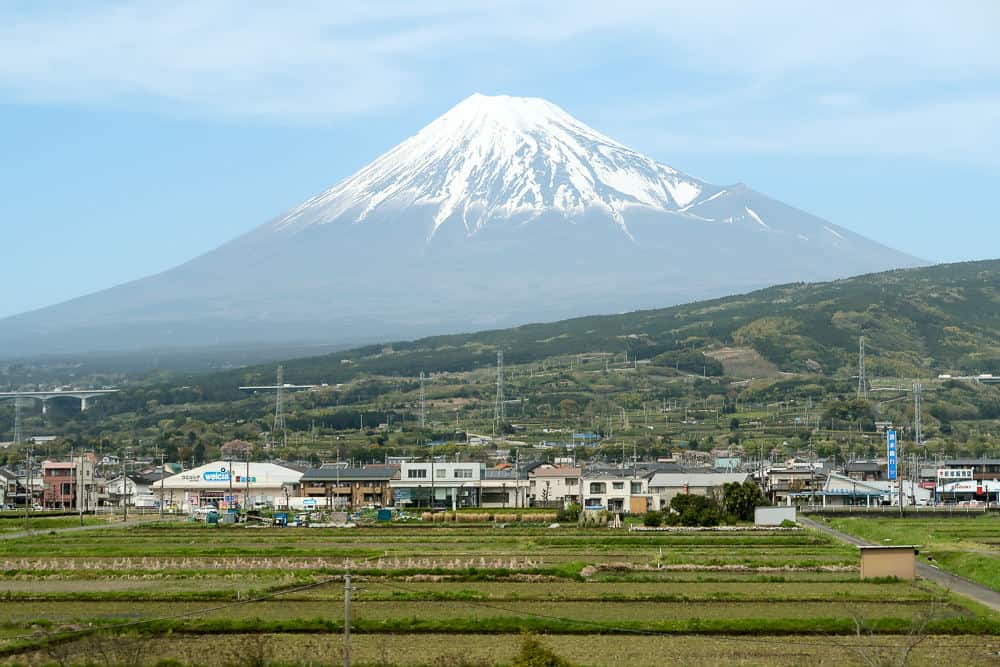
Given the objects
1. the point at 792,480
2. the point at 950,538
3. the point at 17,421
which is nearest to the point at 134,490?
A: the point at 792,480

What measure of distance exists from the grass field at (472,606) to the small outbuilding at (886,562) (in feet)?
1.26

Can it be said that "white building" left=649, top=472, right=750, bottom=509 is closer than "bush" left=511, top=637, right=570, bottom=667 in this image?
No

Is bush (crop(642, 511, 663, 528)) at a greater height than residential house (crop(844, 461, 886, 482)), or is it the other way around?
residential house (crop(844, 461, 886, 482))

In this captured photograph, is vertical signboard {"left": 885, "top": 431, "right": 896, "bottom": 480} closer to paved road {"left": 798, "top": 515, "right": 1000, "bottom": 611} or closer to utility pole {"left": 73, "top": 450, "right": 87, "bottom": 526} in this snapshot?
paved road {"left": 798, "top": 515, "right": 1000, "bottom": 611}

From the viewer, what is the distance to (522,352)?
552 ft

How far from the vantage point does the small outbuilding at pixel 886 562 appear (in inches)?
1259

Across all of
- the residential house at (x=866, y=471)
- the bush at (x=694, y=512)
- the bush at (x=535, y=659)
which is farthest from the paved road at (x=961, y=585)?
the residential house at (x=866, y=471)

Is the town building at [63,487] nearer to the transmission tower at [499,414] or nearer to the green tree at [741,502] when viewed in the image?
the green tree at [741,502]

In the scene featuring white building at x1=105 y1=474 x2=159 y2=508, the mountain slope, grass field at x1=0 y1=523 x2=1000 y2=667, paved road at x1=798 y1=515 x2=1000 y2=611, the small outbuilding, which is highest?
the mountain slope

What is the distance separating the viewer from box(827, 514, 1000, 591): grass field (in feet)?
110

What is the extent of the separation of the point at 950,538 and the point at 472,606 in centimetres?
2027

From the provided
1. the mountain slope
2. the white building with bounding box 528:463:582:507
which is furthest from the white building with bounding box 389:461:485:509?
the mountain slope

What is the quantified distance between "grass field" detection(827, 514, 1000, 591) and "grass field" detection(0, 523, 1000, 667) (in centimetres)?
207

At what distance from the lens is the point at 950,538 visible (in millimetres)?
43219
